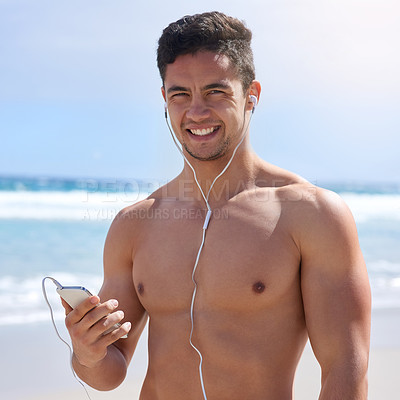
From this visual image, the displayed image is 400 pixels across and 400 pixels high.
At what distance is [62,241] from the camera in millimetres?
11734

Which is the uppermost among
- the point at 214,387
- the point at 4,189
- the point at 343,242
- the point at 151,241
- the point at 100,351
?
the point at 343,242

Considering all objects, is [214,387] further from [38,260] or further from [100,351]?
[38,260]

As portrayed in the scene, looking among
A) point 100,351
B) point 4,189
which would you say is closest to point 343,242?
point 100,351

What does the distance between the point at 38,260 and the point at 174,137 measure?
7.34 meters

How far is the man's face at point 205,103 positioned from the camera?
7.41 ft

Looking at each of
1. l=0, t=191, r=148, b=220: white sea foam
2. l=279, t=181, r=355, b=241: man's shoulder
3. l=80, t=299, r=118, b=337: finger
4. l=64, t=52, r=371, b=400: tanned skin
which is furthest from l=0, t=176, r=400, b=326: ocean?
l=279, t=181, r=355, b=241: man's shoulder

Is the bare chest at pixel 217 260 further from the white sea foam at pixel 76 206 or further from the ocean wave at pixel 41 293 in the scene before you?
the white sea foam at pixel 76 206

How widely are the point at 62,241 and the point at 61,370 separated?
7485 millimetres

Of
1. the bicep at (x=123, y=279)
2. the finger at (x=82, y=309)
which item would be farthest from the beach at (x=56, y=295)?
the finger at (x=82, y=309)

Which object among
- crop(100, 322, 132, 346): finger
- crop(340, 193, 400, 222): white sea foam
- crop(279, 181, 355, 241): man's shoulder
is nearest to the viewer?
crop(100, 322, 132, 346): finger

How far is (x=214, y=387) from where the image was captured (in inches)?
85.0

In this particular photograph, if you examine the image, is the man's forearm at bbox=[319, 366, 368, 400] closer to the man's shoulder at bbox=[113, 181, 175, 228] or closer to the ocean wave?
the man's shoulder at bbox=[113, 181, 175, 228]

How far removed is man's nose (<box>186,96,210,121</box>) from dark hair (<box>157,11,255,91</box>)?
199mm

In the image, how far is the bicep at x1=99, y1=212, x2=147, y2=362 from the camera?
241 centimetres
